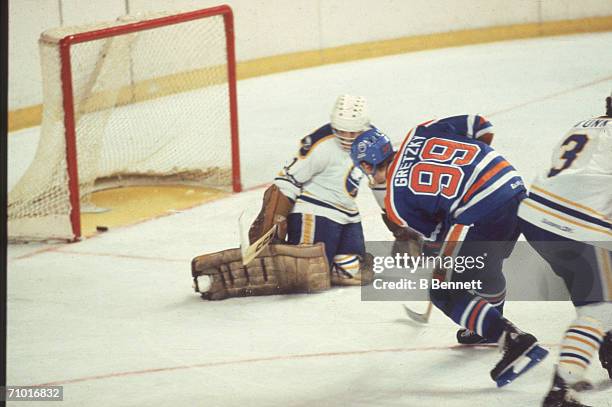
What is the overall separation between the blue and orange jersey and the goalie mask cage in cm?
227

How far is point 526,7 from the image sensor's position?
10.3 meters

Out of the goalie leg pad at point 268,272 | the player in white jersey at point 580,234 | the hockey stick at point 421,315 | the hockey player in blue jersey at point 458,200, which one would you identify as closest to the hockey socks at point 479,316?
the hockey player in blue jersey at point 458,200

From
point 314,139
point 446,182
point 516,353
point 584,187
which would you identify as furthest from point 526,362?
point 314,139

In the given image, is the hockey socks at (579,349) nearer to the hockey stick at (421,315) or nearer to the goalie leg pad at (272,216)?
the hockey stick at (421,315)

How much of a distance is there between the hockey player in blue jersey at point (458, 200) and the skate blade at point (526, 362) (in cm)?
22

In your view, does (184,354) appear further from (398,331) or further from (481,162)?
(481,162)

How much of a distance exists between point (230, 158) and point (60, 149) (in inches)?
46.5

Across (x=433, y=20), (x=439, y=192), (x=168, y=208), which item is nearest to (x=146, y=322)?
(x=439, y=192)

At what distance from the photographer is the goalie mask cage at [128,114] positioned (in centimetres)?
566

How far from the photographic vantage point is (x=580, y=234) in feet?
11.0

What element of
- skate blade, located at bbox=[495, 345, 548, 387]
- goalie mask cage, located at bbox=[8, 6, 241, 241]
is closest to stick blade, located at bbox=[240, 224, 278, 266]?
goalie mask cage, located at bbox=[8, 6, 241, 241]

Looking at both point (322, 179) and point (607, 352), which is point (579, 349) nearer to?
point (607, 352)

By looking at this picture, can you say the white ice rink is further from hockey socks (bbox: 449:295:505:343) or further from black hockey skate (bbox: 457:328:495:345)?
hockey socks (bbox: 449:295:505:343)

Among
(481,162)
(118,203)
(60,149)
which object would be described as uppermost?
(481,162)
